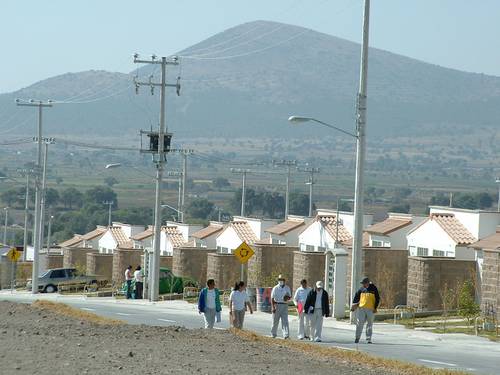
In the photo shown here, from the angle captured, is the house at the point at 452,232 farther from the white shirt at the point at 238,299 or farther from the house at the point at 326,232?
the white shirt at the point at 238,299

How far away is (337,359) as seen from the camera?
24.4 meters

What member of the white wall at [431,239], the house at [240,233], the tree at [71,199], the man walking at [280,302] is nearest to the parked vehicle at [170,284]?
the house at [240,233]

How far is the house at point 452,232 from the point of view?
46812 mm

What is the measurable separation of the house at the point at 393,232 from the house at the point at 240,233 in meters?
10.7

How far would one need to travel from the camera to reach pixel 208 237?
7025cm

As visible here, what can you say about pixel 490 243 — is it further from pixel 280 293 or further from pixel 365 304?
pixel 365 304

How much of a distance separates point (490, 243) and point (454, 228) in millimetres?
5672

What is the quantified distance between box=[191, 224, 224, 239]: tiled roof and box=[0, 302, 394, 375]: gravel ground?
135ft

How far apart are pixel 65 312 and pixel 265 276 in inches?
807

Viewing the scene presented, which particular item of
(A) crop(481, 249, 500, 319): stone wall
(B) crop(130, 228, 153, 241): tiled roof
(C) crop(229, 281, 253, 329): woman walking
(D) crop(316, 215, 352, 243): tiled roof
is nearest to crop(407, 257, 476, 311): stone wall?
(A) crop(481, 249, 500, 319): stone wall

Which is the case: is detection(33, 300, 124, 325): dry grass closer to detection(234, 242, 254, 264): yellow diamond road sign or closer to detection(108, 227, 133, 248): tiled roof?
detection(234, 242, 254, 264): yellow diamond road sign

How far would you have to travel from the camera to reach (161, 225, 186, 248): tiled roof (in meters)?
74.1

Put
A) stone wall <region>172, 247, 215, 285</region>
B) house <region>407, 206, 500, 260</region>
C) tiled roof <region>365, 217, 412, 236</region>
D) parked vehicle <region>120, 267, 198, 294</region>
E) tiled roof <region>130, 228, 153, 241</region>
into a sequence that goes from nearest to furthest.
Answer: house <region>407, 206, 500, 260</region>
tiled roof <region>365, 217, 412, 236</region>
parked vehicle <region>120, 267, 198, 294</region>
stone wall <region>172, 247, 215, 285</region>
tiled roof <region>130, 228, 153, 241</region>

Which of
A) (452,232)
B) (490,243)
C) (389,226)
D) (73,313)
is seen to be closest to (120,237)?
(389,226)
